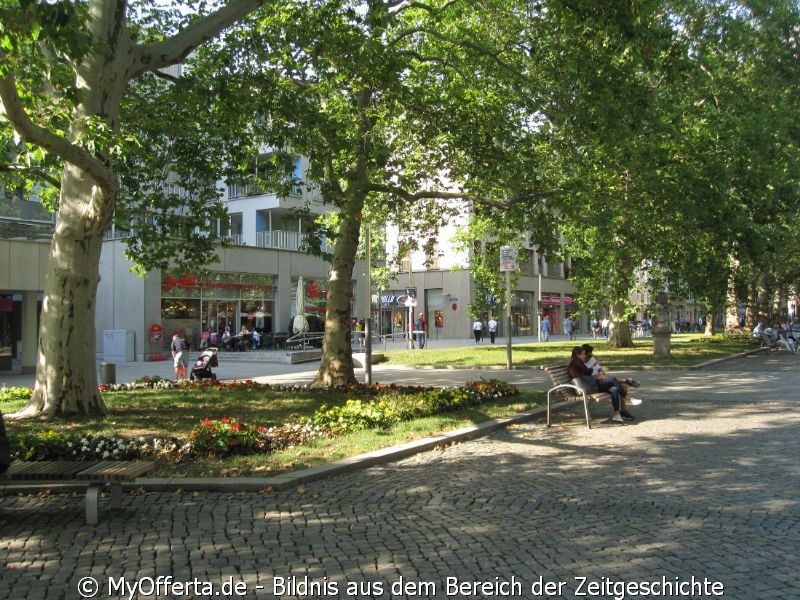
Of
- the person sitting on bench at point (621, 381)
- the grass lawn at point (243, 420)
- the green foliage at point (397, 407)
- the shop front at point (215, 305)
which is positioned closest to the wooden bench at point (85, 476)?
the grass lawn at point (243, 420)

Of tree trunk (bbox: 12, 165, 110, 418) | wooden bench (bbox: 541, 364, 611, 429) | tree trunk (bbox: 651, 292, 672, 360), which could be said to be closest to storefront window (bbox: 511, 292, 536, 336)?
tree trunk (bbox: 651, 292, 672, 360)

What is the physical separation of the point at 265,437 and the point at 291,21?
26.6ft

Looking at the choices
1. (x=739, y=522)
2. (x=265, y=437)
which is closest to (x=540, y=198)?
(x=265, y=437)

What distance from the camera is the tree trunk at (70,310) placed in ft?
33.1

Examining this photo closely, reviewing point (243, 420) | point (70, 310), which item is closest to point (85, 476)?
point (243, 420)

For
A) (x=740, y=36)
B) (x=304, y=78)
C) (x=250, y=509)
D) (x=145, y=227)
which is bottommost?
(x=250, y=509)

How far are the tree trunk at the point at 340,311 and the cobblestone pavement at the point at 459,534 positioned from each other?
6761mm

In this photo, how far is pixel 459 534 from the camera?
5184 mm

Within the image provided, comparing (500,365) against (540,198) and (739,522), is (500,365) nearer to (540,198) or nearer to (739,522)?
(540,198)

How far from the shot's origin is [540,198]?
16094mm

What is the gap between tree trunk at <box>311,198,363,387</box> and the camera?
1500 centimetres

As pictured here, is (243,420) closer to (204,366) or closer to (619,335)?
(204,366)

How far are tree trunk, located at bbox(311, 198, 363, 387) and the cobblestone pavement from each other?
22.2ft

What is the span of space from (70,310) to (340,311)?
5979 mm
